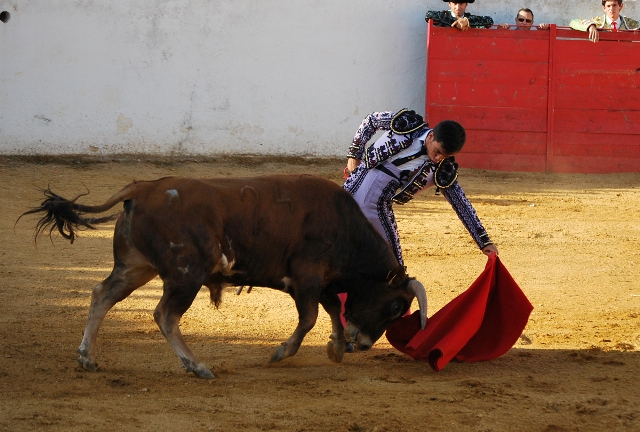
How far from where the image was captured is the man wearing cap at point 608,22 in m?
9.43

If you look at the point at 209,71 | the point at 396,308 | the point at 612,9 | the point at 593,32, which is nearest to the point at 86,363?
the point at 396,308

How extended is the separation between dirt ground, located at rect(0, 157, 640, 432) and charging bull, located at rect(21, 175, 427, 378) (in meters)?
0.21

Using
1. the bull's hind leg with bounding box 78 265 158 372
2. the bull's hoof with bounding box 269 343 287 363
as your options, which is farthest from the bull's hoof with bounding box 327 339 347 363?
the bull's hind leg with bounding box 78 265 158 372

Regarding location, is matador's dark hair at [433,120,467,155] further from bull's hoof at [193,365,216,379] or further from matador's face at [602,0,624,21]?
matador's face at [602,0,624,21]

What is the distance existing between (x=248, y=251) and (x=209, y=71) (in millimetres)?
6216

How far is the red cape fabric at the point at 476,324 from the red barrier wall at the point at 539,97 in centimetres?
574

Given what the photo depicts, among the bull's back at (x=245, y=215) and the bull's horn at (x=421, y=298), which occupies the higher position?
the bull's back at (x=245, y=215)

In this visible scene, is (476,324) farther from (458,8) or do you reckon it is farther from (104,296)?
(458,8)

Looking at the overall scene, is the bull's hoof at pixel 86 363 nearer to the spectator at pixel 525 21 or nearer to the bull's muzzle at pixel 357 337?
the bull's muzzle at pixel 357 337

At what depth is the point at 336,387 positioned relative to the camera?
11.6ft

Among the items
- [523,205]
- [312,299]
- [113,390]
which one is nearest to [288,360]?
[312,299]

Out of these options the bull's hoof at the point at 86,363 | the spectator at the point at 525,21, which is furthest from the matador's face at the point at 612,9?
the bull's hoof at the point at 86,363

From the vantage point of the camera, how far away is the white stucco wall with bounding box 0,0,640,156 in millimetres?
9258

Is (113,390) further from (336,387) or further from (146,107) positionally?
(146,107)
